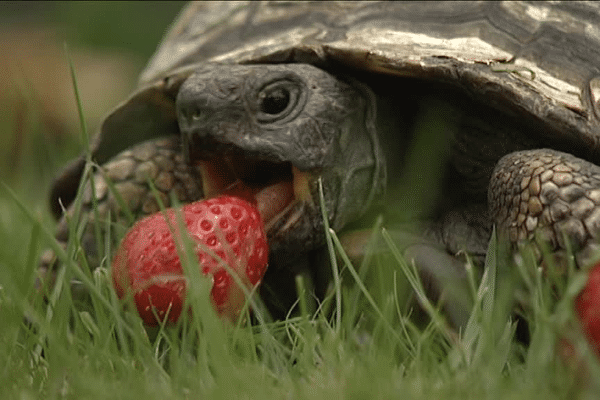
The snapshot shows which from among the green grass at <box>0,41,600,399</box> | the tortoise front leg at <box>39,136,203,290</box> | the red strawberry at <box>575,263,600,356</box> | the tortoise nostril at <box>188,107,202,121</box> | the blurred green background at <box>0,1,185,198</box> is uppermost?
the tortoise nostril at <box>188,107,202,121</box>

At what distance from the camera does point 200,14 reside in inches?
83.1

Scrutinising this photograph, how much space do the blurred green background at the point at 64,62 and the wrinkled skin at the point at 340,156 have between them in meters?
1.50

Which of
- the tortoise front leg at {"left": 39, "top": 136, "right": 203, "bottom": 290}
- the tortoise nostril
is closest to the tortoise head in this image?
the tortoise nostril

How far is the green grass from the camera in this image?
95cm

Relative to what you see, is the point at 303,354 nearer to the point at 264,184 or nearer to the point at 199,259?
the point at 199,259

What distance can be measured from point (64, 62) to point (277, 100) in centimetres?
449

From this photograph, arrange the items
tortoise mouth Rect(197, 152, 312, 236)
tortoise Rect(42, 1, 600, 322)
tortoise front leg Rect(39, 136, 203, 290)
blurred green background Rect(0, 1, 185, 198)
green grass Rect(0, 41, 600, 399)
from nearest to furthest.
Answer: green grass Rect(0, 41, 600, 399), tortoise Rect(42, 1, 600, 322), tortoise mouth Rect(197, 152, 312, 236), tortoise front leg Rect(39, 136, 203, 290), blurred green background Rect(0, 1, 185, 198)

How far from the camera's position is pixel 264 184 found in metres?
1.55

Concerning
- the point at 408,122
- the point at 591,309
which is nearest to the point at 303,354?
the point at 591,309

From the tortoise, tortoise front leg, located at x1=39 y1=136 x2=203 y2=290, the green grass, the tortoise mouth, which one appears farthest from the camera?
tortoise front leg, located at x1=39 y1=136 x2=203 y2=290

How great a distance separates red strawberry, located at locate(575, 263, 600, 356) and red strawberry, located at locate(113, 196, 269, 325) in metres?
0.47

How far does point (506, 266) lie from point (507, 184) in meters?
0.13

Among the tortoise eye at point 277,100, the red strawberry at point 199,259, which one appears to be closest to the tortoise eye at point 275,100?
the tortoise eye at point 277,100

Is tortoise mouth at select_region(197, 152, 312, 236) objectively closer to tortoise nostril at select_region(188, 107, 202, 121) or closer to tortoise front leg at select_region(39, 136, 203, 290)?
tortoise nostril at select_region(188, 107, 202, 121)
